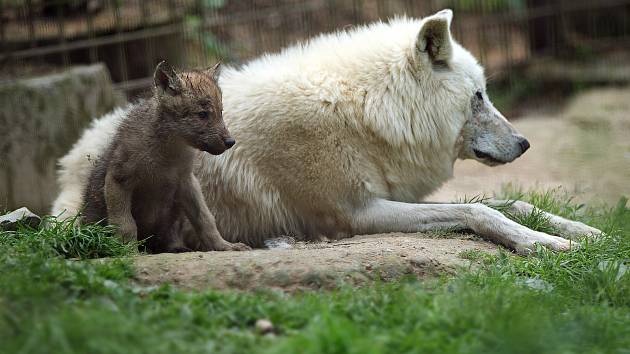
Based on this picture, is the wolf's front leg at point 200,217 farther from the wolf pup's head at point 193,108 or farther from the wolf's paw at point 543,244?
the wolf's paw at point 543,244

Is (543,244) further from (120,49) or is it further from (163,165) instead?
(120,49)

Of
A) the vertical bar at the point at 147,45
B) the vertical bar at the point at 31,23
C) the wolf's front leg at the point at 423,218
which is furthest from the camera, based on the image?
the vertical bar at the point at 147,45

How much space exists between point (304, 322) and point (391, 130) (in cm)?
255

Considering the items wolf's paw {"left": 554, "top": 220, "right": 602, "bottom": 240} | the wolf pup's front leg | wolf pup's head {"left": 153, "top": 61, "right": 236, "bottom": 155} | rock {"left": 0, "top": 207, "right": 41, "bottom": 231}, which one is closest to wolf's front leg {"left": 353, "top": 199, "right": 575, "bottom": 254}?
wolf's paw {"left": 554, "top": 220, "right": 602, "bottom": 240}

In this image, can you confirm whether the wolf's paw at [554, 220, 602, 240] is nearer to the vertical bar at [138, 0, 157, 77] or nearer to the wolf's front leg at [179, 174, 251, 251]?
the wolf's front leg at [179, 174, 251, 251]

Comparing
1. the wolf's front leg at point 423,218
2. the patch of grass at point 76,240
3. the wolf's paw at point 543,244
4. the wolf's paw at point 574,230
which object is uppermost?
the patch of grass at point 76,240

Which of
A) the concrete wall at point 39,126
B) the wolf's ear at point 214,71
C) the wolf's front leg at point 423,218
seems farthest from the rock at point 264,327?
the concrete wall at point 39,126

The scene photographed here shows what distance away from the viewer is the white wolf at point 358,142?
609cm

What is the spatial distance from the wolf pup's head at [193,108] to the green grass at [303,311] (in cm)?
76

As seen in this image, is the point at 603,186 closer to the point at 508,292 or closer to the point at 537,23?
the point at 508,292

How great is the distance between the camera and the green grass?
3482mm

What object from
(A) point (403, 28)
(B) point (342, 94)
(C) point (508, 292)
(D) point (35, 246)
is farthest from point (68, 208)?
(C) point (508, 292)

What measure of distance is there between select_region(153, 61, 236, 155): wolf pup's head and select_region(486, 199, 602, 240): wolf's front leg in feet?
8.01

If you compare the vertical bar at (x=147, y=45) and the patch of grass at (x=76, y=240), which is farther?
the vertical bar at (x=147, y=45)
